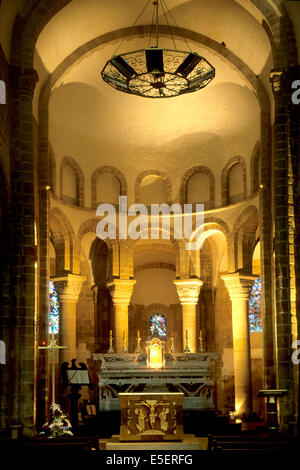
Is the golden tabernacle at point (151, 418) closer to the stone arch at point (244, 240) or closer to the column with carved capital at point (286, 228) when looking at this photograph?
the column with carved capital at point (286, 228)

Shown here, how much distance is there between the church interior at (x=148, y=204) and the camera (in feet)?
54.6

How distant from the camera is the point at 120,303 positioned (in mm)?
25797

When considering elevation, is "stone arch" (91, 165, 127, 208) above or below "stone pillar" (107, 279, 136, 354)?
above

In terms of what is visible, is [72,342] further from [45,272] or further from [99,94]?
[99,94]

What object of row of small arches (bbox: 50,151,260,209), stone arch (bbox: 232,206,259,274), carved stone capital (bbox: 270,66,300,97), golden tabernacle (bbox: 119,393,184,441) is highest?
carved stone capital (bbox: 270,66,300,97)

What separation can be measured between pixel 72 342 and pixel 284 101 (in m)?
12.1

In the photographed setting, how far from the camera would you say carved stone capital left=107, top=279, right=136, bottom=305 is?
2566 centimetres

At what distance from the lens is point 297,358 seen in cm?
1638

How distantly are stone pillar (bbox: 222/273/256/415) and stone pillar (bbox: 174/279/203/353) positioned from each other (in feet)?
5.15

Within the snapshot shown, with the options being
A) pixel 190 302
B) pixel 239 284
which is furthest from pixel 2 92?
pixel 190 302

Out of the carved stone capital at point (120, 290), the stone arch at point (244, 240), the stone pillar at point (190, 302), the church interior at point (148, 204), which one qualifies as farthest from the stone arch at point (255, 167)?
the carved stone capital at point (120, 290)

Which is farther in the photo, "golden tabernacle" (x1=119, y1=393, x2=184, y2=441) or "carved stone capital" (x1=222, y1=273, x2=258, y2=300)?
"carved stone capital" (x1=222, y1=273, x2=258, y2=300)

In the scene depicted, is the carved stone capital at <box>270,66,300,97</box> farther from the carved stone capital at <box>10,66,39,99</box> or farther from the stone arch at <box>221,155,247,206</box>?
the stone arch at <box>221,155,247,206</box>

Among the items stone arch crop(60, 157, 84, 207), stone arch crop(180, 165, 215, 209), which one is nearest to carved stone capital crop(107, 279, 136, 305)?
stone arch crop(60, 157, 84, 207)
